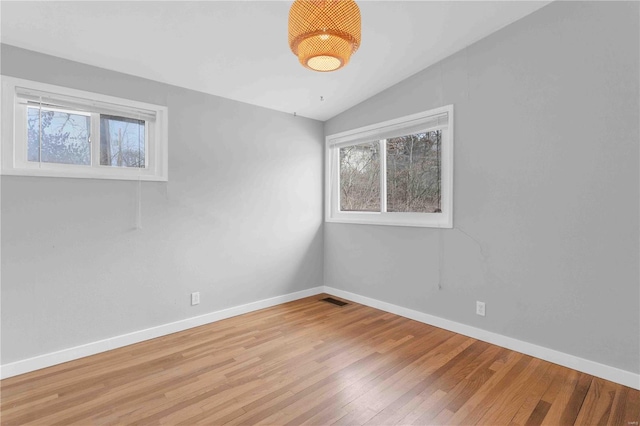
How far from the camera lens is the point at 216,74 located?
2.89 meters

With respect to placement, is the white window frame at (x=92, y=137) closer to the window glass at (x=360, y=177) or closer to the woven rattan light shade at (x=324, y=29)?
the woven rattan light shade at (x=324, y=29)

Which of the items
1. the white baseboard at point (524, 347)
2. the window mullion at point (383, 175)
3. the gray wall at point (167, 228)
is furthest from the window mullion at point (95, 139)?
the white baseboard at point (524, 347)

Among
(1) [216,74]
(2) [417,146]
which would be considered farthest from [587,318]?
(1) [216,74]

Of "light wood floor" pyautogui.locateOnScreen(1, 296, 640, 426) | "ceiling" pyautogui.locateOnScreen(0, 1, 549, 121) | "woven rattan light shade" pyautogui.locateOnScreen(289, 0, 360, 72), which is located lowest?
"light wood floor" pyautogui.locateOnScreen(1, 296, 640, 426)

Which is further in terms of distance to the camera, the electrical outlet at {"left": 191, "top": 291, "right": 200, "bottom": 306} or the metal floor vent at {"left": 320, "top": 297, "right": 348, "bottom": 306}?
the metal floor vent at {"left": 320, "top": 297, "right": 348, "bottom": 306}

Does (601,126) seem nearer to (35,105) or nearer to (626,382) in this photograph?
(626,382)

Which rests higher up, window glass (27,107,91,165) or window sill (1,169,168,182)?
window glass (27,107,91,165)

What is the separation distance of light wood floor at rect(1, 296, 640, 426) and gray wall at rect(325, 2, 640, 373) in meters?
0.36

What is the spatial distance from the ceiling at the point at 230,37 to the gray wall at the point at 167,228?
0.78ft

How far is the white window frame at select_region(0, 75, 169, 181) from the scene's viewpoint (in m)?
2.25

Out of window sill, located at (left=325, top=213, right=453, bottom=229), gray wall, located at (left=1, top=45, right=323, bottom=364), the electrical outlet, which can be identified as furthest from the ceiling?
the electrical outlet

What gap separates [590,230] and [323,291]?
9.69 ft

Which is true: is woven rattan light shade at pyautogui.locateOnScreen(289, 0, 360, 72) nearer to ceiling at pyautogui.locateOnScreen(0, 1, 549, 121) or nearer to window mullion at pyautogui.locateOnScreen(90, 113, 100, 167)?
ceiling at pyautogui.locateOnScreen(0, 1, 549, 121)

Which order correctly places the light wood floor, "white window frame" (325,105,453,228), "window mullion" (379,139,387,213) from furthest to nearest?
"window mullion" (379,139,387,213), "white window frame" (325,105,453,228), the light wood floor
